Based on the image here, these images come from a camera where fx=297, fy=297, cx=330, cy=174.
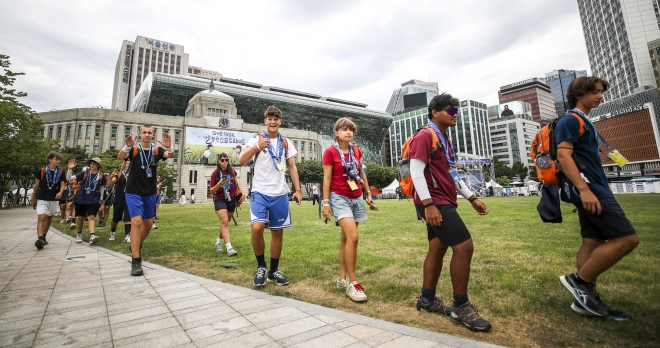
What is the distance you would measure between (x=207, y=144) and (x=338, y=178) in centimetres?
6304

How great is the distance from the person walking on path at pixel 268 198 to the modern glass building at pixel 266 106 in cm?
6184

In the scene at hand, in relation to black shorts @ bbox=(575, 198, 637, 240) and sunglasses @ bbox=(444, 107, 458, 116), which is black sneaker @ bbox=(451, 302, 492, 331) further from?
sunglasses @ bbox=(444, 107, 458, 116)

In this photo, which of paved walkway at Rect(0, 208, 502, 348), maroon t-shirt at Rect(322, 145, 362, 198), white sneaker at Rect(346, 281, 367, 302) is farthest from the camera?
maroon t-shirt at Rect(322, 145, 362, 198)

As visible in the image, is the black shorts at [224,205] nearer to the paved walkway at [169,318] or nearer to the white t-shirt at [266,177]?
the paved walkway at [169,318]

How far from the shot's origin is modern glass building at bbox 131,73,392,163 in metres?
75.2

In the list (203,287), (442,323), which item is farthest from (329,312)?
(203,287)

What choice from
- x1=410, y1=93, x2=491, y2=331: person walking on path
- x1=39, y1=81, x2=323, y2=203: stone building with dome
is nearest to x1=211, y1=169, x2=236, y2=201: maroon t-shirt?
x1=410, y1=93, x2=491, y2=331: person walking on path

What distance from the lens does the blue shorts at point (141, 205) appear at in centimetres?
463

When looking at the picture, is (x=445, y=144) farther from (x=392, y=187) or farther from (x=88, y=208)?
(x=392, y=187)

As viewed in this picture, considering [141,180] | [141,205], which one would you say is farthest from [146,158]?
[141,205]

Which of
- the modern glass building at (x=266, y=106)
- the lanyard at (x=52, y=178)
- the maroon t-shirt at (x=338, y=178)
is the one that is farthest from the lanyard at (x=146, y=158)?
the modern glass building at (x=266, y=106)

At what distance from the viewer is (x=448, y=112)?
115 inches

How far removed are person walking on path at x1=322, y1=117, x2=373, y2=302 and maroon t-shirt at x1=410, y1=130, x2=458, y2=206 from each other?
0.81 meters

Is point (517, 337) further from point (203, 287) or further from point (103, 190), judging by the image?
point (103, 190)
